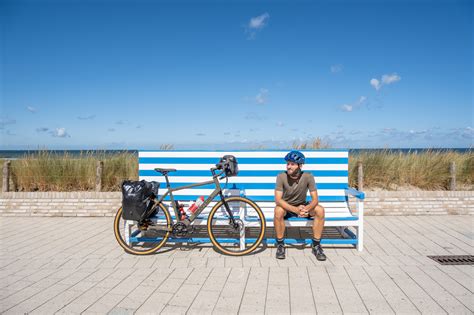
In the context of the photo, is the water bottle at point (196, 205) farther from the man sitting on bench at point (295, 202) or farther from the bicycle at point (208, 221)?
the man sitting on bench at point (295, 202)

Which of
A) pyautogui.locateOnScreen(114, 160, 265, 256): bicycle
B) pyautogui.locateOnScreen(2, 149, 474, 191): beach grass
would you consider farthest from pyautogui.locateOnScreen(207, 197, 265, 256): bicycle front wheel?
pyautogui.locateOnScreen(2, 149, 474, 191): beach grass

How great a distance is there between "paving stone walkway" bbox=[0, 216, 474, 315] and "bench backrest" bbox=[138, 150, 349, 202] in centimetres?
98

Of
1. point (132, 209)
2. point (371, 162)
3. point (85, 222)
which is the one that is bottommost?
point (85, 222)

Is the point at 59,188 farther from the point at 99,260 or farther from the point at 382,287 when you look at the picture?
the point at 382,287

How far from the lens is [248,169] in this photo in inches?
227

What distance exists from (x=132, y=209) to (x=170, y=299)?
1.55 m

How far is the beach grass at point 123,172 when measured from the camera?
8516 mm

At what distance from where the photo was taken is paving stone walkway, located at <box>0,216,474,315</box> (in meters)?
3.24

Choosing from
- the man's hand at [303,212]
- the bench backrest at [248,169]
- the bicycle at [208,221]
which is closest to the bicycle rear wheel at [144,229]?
the bicycle at [208,221]

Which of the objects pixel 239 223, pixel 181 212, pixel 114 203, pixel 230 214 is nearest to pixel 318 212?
pixel 239 223

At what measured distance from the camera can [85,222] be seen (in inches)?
274

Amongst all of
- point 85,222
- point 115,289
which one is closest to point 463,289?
point 115,289

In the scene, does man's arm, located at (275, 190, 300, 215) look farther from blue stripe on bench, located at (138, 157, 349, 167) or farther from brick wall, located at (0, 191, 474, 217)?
brick wall, located at (0, 191, 474, 217)

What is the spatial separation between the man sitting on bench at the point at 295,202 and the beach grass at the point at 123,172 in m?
3.89
